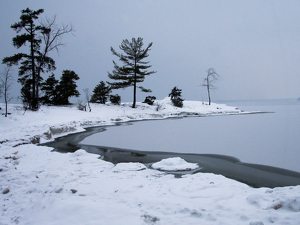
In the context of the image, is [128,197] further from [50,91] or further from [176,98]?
[176,98]

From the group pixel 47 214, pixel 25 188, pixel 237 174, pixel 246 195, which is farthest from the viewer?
pixel 237 174

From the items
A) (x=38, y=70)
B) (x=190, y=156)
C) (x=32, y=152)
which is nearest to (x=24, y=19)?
(x=38, y=70)

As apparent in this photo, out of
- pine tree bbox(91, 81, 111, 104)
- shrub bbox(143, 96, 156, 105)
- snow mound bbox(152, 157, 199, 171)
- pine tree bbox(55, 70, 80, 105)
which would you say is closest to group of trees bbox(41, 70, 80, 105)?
pine tree bbox(55, 70, 80, 105)

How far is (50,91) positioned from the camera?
2225cm

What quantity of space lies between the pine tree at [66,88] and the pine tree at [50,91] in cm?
44

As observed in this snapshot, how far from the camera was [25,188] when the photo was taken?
3902 mm

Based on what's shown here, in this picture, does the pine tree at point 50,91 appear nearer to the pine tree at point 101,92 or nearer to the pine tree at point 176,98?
the pine tree at point 101,92

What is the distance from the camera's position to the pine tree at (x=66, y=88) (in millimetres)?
22266

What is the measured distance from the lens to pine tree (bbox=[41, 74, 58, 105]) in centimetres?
2194

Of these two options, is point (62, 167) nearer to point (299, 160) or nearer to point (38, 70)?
point (299, 160)

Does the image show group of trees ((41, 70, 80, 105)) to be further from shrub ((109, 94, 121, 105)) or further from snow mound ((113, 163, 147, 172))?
snow mound ((113, 163, 147, 172))

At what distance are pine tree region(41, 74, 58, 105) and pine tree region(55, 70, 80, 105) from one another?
17.5 inches

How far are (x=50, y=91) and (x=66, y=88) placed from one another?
1.91 m

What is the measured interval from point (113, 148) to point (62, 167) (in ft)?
9.00
